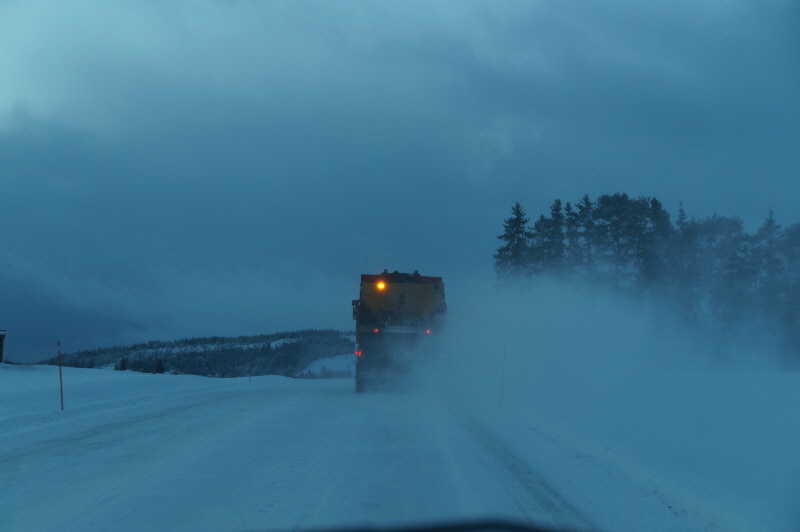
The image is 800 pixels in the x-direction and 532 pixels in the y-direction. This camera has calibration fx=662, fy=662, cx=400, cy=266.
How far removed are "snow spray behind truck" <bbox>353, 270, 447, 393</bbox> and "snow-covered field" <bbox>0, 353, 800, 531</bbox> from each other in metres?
5.21

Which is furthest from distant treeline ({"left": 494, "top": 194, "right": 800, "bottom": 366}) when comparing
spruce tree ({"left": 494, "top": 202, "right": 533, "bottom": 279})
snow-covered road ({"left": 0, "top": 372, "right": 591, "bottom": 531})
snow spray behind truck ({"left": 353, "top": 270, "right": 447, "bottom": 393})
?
snow-covered road ({"left": 0, "top": 372, "right": 591, "bottom": 531})

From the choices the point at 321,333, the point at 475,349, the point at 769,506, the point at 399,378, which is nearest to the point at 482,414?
the point at 399,378

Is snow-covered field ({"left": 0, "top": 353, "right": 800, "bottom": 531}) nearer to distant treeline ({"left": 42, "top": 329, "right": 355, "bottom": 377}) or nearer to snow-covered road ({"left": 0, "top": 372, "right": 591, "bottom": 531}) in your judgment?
snow-covered road ({"left": 0, "top": 372, "right": 591, "bottom": 531})

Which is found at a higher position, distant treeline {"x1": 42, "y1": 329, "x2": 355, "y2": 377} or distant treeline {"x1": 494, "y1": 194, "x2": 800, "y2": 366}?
distant treeline {"x1": 494, "y1": 194, "x2": 800, "y2": 366}

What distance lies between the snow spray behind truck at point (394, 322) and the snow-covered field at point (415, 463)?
5212 millimetres

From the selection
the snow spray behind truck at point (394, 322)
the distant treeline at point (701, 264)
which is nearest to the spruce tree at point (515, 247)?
the distant treeline at point (701, 264)

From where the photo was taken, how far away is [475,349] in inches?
1102

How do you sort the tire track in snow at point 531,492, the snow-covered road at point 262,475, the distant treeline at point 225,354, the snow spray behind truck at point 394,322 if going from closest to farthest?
the tire track in snow at point 531,492, the snow-covered road at point 262,475, the snow spray behind truck at point 394,322, the distant treeline at point 225,354

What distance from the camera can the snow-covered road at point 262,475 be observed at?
21.0 feet

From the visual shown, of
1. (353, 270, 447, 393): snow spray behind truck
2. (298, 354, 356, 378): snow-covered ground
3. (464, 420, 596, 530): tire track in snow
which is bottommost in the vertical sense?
(298, 354, 356, 378): snow-covered ground

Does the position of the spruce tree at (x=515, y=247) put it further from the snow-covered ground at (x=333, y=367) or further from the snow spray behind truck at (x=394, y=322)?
the snow spray behind truck at (x=394, y=322)

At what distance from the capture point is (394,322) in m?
23.8

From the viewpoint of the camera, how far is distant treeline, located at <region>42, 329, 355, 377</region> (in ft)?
180

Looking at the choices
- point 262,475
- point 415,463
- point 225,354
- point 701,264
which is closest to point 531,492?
point 415,463
